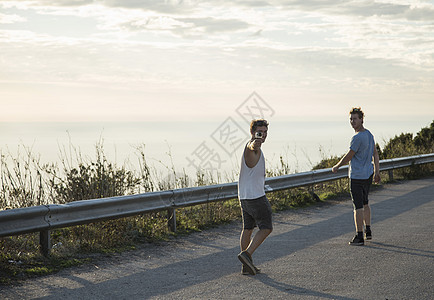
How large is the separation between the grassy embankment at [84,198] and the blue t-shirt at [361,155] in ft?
9.44

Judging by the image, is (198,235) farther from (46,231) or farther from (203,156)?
(203,156)

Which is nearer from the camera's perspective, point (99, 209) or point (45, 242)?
point (45, 242)

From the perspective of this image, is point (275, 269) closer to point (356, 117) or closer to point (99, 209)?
point (99, 209)

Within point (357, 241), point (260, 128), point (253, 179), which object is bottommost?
point (357, 241)

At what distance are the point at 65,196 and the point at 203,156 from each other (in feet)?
14.5

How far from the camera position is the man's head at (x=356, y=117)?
29.4ft

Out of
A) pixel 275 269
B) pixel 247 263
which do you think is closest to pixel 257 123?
pixel 247 263

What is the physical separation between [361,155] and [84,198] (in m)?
4.60

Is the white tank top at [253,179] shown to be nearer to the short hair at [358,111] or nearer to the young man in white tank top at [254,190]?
the young man in white tank top at [254,190]

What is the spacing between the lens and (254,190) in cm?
706

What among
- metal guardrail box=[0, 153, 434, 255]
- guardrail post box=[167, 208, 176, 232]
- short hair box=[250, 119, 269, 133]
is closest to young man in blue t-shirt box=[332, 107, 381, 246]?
short hair box=[250, 119, 269, 133]

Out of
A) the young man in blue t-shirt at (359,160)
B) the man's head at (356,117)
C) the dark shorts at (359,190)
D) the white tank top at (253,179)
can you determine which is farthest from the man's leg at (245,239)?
the man's head at (356,117)

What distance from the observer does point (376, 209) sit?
12406mm

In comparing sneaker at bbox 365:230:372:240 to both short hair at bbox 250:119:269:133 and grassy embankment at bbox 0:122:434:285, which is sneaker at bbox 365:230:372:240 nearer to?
grassy embankment at bbox 0:122:434:285
